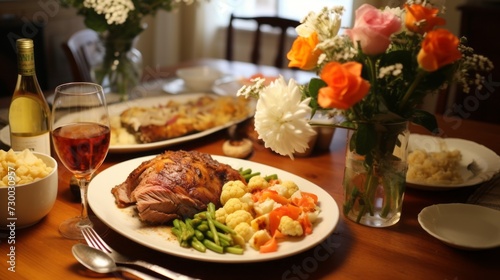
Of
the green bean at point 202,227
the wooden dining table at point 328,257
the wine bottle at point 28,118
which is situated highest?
the wine bottle at point 28,118

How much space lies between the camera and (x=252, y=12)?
423cm

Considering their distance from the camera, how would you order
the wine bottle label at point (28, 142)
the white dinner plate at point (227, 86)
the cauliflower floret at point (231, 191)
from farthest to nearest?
1. the white dinner plate at point (227, 86)
2. the wine bottle label at point (28, 142)
3. the cauliflower floret at point (231, 191)

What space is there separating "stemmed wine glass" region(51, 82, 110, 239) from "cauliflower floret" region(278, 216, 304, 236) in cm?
38

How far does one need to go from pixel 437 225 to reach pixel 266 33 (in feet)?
10.3

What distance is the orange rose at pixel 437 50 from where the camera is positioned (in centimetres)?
100

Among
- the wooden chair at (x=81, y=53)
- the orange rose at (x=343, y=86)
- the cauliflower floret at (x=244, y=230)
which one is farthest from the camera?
the wooden chair at (x=81, y=53)

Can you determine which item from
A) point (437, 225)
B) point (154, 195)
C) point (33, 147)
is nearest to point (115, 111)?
point (33, 147)

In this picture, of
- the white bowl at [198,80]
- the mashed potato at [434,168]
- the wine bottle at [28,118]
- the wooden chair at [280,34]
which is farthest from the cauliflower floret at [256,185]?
the wooden chair at [280,34]

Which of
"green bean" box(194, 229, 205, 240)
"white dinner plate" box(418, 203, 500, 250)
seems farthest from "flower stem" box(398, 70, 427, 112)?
"green bean" box(194, 229, 205, 240)

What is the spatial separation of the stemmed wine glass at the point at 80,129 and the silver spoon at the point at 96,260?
0.31 feet

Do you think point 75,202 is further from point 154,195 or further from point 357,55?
point 357,55

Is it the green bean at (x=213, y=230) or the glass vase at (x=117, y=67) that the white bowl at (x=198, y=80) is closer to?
the glass vase at (x=117, y=67)

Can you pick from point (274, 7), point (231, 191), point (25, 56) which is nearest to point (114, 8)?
point (25, 56)

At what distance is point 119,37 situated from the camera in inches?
79.7
